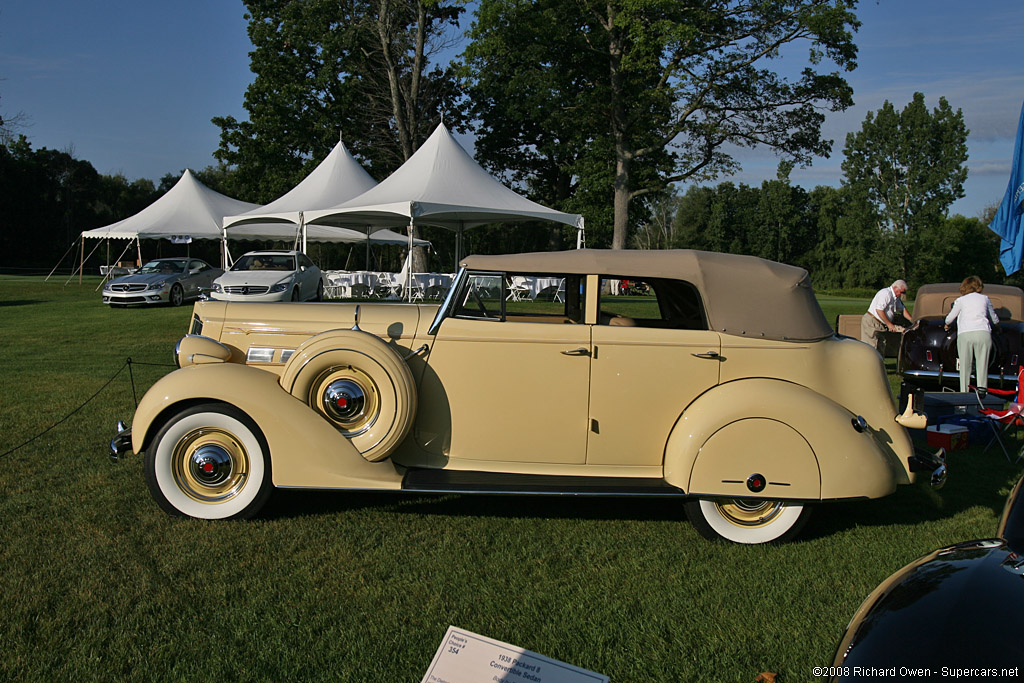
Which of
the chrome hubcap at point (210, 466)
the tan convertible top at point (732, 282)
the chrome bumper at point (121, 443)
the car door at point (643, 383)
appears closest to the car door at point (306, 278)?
the chrome bumper at point (121, 443)

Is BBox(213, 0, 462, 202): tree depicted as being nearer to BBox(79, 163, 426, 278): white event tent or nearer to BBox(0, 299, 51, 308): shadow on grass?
BBox(79, 163, 426, 278): white event tent

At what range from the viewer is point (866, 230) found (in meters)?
53.9

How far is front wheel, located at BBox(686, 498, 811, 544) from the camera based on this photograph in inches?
168

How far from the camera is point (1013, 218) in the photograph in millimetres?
6012

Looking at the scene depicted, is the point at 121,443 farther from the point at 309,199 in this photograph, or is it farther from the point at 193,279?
the point at 193,279

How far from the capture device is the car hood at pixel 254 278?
59.2ft

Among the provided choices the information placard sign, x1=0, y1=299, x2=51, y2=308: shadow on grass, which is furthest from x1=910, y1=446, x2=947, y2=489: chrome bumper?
x1=0, y1=299, x2=51, y2=308: shadow on grass

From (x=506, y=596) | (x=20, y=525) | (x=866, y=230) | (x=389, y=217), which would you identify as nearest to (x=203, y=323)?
(x=20, y=525)

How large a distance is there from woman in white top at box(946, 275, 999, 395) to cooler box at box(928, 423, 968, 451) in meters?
2.15

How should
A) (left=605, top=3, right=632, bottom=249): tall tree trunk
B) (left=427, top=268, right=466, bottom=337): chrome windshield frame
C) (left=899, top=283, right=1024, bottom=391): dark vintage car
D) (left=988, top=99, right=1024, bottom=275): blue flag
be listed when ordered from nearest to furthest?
(left=427, top=268, right=466, bottom=337): chrome windshield frame
(left=988, top=99, right=1024, bottom=275): blue flag
(left=899, top=283, right=1024, bottom=391): dark vintage car
(left=605, top=3, right=632, bottom=249): tall tree trunk

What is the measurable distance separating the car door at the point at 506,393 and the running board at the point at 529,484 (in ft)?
0.41

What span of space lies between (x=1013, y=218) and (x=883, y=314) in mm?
4604

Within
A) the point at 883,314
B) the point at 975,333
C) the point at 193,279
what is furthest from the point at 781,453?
the point at 193,279

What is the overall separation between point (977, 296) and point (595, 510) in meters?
6.19
